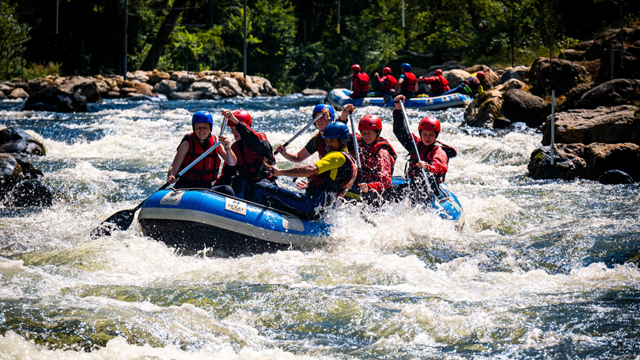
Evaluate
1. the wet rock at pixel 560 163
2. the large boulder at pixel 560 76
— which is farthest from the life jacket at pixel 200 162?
the large boulder at pixel 560 76

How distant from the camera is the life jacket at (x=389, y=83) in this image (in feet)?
61.6

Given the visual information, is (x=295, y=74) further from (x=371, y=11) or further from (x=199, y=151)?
(x=199, y=151)

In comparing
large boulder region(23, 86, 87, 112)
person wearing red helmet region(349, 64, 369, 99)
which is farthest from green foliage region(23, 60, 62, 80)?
person wearing red helmet region(349, 64, 369, 99)

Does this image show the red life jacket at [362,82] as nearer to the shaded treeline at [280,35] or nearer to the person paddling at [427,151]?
the shaded treeline at [280,35]

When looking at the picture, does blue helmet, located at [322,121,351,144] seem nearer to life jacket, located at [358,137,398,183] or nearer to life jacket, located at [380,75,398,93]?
life jacket, located at [358,137,398,183]

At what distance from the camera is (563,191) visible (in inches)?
363

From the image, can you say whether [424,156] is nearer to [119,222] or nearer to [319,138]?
[319,138]

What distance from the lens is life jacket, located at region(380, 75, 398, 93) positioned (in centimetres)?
1878

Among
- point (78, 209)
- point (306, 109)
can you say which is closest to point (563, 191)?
point (78, 209)

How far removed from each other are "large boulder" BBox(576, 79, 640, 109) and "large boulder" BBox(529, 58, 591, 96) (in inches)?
78.8

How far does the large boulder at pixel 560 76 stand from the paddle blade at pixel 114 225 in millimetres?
11290

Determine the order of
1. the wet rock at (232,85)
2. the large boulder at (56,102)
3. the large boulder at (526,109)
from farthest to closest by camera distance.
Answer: the wet rock at (232,85)
the large boulder at (56,102)
the large boulder at (526,109)

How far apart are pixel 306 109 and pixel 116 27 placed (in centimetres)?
1642

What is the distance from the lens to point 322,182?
6.22 m
